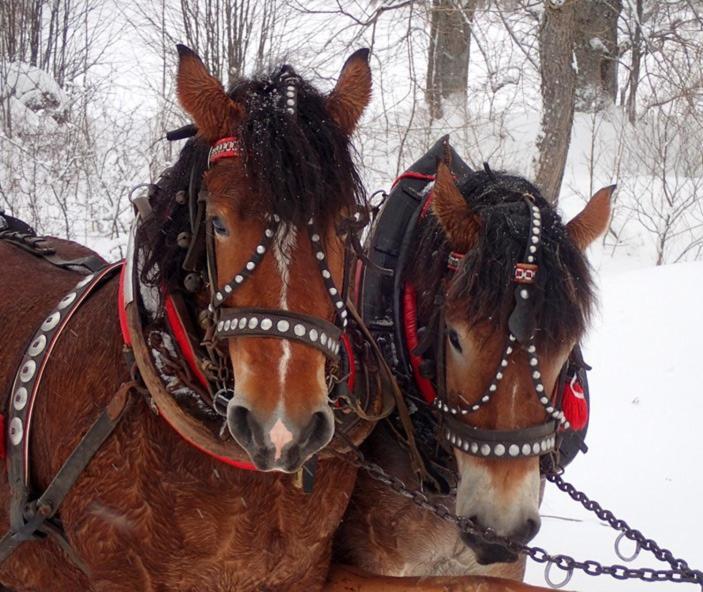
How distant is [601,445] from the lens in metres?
4.57

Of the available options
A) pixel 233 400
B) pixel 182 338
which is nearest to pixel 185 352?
pixel 182 338

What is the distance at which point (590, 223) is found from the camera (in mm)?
2002

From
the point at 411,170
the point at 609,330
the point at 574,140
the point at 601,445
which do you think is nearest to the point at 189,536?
the point at 411,170

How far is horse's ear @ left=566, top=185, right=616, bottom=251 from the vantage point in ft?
6.52

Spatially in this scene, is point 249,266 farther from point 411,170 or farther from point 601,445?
point 601,445

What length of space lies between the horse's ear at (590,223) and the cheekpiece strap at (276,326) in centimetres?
79

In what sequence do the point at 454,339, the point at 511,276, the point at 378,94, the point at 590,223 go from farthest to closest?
→ the point at 378,94
the point at 590,223
the point at 454,339
the point at 511,276

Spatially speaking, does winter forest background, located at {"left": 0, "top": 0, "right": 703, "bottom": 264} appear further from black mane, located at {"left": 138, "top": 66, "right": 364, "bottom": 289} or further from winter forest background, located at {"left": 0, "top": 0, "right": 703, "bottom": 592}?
black mane, located at {"left": 138, "top": 66, "right": 364, "bottom": 289}

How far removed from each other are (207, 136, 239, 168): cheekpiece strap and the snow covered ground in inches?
67.0

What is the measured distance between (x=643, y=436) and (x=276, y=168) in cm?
378

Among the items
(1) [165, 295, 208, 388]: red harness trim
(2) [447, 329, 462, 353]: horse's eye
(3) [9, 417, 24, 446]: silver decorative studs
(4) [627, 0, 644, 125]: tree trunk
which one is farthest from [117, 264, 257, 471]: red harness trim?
(4) [627, 0, 644, 125]: tree trunk

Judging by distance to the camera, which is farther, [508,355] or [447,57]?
[447,57]

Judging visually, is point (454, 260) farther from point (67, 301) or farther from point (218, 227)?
point (67, 301)

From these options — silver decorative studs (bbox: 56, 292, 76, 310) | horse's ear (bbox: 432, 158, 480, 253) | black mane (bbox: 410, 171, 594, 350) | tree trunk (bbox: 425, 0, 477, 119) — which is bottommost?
silver decorative studs (bbox: 56, 292, 76, 310)
